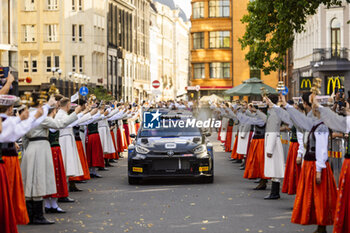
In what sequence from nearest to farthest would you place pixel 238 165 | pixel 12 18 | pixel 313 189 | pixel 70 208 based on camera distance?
pixel 313 189, pixel 70 208, pixel 238 165, pixel 12 18

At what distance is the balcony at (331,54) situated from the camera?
2036 inches

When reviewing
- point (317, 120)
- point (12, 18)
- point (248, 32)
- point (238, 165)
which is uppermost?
point (12, 18)

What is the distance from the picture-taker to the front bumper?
16.6 m

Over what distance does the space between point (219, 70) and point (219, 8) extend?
7.10 m

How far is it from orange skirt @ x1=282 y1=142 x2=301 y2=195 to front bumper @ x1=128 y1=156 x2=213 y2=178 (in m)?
3.52

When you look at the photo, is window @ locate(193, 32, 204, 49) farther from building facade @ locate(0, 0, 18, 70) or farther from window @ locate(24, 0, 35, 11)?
building facade @ locate(0, 0, 18, 70)

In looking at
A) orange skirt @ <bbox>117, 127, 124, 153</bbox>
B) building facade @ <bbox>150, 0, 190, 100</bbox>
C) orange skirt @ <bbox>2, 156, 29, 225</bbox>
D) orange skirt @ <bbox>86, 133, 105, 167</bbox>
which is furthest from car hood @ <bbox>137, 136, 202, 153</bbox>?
building facade @ <bbox>150, 0, 190, 100</bbox>

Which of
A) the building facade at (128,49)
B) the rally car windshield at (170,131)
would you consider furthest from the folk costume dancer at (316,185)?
the building facade at (128,49)

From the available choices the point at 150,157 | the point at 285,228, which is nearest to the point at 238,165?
the point at 150,157

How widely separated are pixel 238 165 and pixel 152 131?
5676 mm

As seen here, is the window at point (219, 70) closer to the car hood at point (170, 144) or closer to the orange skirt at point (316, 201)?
the car hood at point (170, 144)

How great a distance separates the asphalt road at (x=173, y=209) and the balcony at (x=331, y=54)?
118ft

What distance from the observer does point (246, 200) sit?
13.9 meters

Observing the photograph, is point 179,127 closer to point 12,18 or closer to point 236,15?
point 12,18
